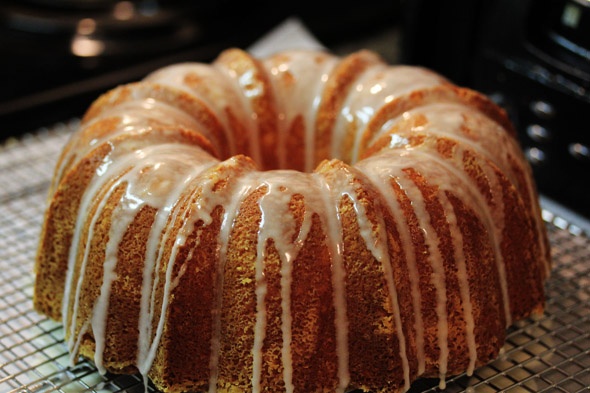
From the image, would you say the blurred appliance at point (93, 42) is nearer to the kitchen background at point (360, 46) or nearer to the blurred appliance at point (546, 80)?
the kitchen background at point (360, 46)

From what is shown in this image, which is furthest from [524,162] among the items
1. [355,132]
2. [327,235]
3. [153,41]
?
[153,41]

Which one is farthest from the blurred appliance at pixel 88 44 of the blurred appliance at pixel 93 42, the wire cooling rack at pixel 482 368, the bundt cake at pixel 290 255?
the bundt cake at pixel 290 255

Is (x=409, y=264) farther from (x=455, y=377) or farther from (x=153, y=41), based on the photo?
(x=153, y=41)

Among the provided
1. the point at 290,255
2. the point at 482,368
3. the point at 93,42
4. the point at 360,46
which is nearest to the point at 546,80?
the point at 482,368

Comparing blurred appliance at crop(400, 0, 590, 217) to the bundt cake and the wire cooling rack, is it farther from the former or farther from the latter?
the bundt cake

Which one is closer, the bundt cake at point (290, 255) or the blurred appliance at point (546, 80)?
the bundt cake at point (290, 255)

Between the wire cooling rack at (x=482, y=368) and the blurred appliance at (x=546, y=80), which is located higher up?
the blurred appliance at (x=546, y=80)
